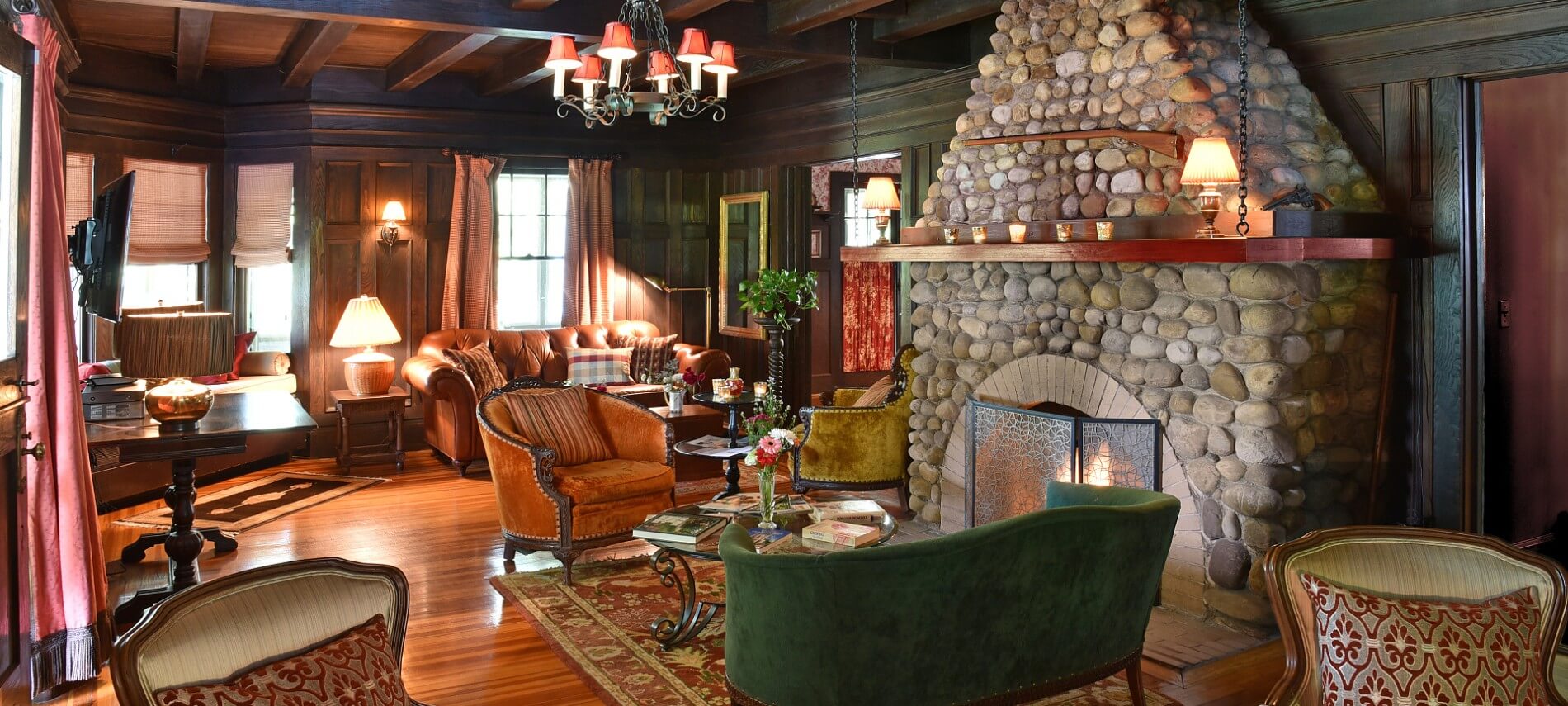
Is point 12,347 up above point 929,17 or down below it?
below

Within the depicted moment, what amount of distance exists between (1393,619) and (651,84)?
700 centimetres

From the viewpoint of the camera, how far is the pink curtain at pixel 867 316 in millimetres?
11344

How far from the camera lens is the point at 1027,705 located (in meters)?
3.71

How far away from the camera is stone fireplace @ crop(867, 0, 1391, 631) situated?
441cm

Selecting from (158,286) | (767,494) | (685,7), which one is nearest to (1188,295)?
(767,494)

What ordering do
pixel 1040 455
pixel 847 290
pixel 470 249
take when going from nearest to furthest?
1. pixel 1040 455
2. pixel 470 249
3. pixel 847 290

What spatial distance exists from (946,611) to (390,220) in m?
6.72

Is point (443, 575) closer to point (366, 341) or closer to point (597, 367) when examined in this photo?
point (366, 341)

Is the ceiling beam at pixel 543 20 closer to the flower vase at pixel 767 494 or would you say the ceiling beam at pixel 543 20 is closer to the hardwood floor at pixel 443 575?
the hardwood floor at pixel 443 575

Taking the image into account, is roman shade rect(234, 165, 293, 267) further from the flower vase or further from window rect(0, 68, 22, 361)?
the flower vase

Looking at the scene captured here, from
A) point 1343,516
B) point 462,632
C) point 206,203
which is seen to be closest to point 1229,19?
point 1343,516

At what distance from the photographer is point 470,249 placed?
886cm

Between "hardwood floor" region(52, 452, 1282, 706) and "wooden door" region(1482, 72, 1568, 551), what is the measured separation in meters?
1.67

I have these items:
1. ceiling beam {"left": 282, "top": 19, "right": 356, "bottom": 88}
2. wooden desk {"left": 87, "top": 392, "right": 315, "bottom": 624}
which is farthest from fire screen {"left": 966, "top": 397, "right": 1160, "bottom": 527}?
ceiling beam {"left": 282, "top": 19, "right": 356, "bottom": 88}
